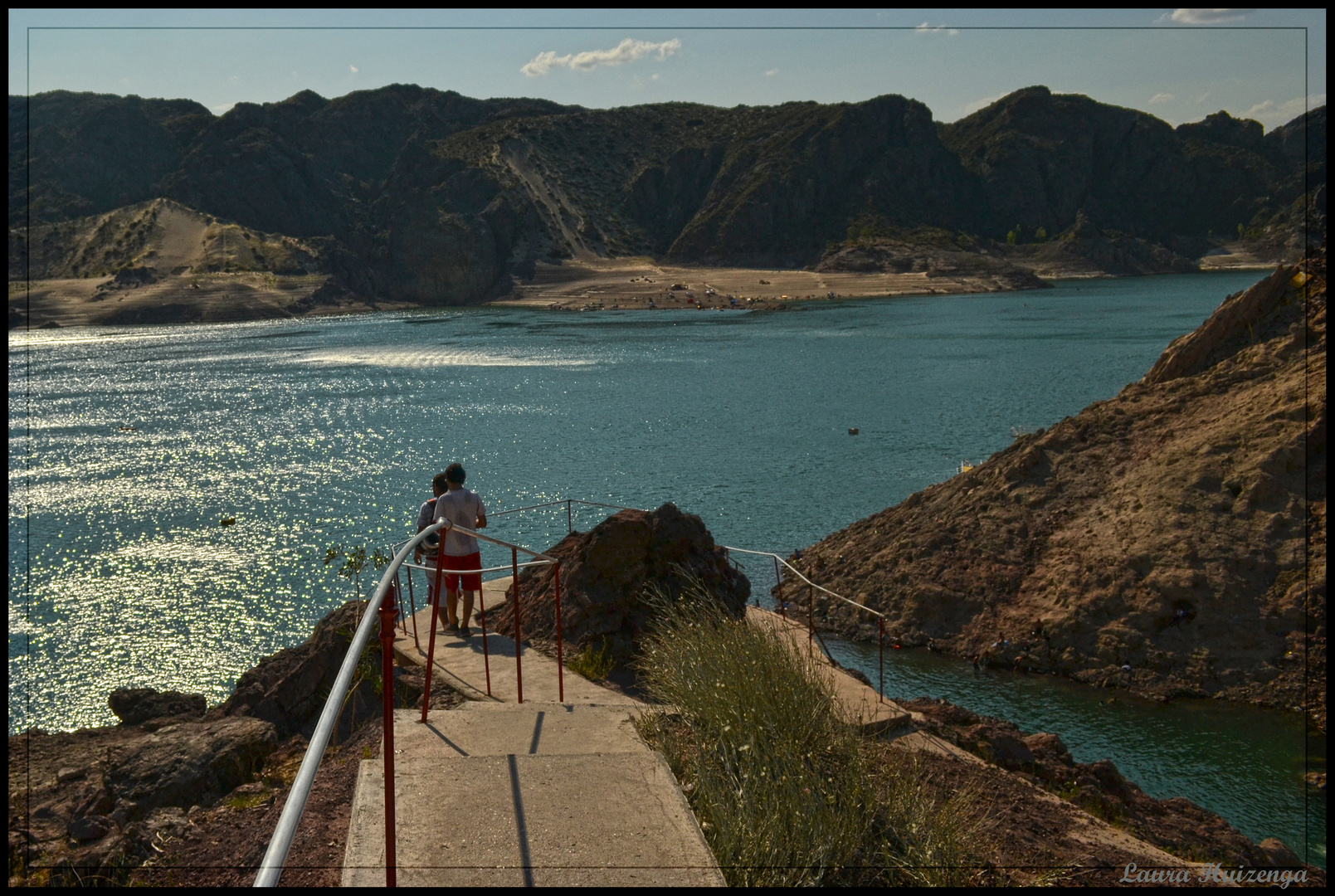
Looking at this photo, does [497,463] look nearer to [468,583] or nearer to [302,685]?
[302,685]

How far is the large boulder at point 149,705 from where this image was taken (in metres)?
11.7

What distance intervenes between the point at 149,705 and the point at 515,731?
681 cm

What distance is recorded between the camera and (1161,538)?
14.8 metres

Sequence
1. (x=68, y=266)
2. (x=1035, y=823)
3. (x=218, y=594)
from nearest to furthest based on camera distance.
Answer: (x=1035, y=823) < (x=218, y=594) < (x=68, y=266)

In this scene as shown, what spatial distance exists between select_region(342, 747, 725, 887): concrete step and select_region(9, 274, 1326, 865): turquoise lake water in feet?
27.4

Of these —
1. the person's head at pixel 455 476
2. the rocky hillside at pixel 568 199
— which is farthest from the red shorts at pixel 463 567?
the rocky hillside at pixel 568 199

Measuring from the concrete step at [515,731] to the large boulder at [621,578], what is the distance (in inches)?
88.8

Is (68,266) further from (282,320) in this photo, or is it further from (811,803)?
(811,803)

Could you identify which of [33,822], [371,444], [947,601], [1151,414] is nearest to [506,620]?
[33,822]

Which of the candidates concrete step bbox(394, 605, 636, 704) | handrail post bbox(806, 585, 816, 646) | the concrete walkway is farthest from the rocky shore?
handrail post bbox(806, 585, 816, 646)

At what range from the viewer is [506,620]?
11.2 metres

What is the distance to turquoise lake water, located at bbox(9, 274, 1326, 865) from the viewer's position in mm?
14617

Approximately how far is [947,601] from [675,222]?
174m

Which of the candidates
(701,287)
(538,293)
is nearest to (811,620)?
(701,287)
